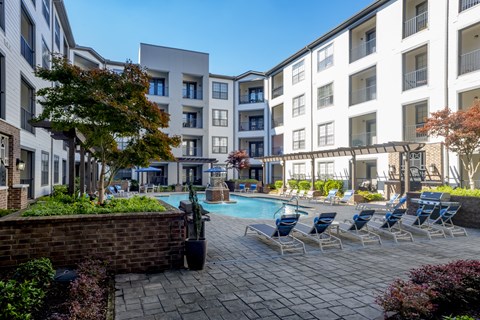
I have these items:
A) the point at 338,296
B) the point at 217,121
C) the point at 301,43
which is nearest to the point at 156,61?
the point at 217,121

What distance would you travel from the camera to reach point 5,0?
10.9m

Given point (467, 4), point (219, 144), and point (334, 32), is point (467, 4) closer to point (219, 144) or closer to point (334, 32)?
point (334, 32)

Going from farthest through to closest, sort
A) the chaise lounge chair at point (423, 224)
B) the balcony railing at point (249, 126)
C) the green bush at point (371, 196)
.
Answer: the balcony railing at point (249, 126)
the green bush at point (371, 196)
the chaise lounge chair at point (423, 224)

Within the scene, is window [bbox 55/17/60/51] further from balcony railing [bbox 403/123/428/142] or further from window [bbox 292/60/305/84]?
balcony railing [bbox 403/123/428/142]

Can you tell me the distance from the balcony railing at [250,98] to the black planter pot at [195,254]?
1218 inches

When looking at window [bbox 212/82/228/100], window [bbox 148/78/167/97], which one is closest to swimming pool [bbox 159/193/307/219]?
window [bbox 148/78/167/97]

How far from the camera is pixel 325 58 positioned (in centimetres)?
2564

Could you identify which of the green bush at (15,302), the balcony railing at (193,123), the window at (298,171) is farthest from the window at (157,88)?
the green bush at (15,302)

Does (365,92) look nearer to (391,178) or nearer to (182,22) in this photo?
(391,178)

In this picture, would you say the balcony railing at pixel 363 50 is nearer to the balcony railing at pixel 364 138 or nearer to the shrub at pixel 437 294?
the balcony railing at pixel 364 138

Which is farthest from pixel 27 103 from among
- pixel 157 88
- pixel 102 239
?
pixel 157 88

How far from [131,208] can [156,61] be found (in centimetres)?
→ 2884

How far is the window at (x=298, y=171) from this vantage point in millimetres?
28291

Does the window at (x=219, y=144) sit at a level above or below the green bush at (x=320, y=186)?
above
